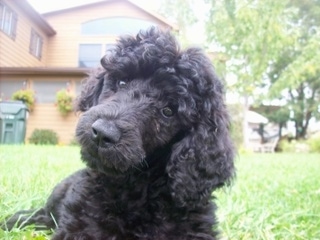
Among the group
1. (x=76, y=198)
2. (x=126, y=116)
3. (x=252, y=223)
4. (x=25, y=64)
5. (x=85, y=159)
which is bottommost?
(x=252, y=223)

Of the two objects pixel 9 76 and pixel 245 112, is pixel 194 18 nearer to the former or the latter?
pixel 245 112

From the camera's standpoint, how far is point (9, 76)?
870 inches

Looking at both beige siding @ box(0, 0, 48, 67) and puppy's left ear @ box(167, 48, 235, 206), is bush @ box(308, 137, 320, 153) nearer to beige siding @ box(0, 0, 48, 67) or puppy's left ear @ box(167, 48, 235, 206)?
beige siding @ box(0, 0, 48, 67)

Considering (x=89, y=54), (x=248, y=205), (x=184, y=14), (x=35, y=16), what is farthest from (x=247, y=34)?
(x=248, y=205)

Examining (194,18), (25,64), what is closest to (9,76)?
(25,64)

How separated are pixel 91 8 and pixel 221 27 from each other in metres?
9.88

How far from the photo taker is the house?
69.6 ft

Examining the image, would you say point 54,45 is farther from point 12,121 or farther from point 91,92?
point 91,92

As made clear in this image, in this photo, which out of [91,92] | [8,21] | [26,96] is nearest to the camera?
[91,92]

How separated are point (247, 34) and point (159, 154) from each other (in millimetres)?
17032

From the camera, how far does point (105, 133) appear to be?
232 centimetres

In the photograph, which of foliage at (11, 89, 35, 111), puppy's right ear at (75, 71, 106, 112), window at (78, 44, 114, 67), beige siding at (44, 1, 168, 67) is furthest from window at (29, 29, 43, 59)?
puppy's right ear at (75, 71, 106, 112)

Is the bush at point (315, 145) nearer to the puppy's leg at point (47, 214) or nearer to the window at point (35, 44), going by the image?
the window at point (35, 44)

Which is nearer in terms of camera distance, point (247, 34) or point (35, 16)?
point (247, 34)
